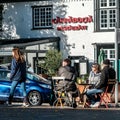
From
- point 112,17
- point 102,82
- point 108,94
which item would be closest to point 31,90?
point 108,94

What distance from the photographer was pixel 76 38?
38.0 meters

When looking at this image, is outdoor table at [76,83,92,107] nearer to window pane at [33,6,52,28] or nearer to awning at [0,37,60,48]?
awning at [0,37,60,48]

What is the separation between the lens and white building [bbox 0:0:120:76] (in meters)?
37.6

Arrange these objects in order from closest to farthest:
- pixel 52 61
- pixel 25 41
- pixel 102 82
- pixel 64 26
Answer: pixel 102 82 → pixel 52 61 → pixel 64 26 → pixel 25 41

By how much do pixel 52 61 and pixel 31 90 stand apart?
42.6 ft

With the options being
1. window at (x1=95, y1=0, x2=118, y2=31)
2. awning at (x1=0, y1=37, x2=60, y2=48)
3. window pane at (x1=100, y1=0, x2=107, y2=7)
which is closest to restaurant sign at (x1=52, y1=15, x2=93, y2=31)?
window at (x1=95, y1=0, x2=118, y2=31)

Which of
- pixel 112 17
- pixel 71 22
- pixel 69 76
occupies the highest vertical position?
pixel 112 17

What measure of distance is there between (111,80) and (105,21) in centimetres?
1873

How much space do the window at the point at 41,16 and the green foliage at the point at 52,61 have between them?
3.60 meters

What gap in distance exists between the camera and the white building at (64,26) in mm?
37594

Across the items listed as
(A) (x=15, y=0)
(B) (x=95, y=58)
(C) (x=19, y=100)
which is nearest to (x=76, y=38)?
(B) (x=95, y=58)

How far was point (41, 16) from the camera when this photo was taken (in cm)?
3931

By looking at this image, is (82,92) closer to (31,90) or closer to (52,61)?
(31,90)

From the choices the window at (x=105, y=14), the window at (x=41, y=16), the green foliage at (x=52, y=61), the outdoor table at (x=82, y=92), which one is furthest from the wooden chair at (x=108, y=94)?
the window at (x=41, y=16)
